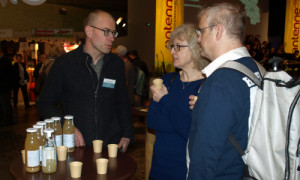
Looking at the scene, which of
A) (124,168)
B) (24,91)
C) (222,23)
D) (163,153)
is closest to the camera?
(222,23)

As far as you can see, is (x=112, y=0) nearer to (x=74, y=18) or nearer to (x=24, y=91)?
(x=74, y=18)

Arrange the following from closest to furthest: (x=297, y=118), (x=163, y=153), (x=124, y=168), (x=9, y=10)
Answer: (x=297, y=118) < (x=124, y=168) < (x=163, y=153) < (x=9, y=10)

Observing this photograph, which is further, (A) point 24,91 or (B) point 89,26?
(A) point 24,91

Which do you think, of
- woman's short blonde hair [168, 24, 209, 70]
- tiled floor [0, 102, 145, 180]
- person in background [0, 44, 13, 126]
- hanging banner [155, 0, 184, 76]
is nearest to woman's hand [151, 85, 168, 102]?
woman's short blonde hair [168, 24, 209, 70]

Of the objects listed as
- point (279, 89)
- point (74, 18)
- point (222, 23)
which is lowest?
point (279, 89)

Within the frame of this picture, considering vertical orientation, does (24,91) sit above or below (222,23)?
below

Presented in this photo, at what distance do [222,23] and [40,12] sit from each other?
11.9m

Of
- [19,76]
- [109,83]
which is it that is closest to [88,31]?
[109,83]

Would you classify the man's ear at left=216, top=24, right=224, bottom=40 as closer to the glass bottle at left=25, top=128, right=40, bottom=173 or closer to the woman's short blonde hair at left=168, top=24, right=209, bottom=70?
the woman's short blonde hair at left=168, top=24, right=209, bottom=70

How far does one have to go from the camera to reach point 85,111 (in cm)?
226

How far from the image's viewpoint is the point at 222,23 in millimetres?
1408

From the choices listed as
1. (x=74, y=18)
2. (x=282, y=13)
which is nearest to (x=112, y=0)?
(x=74, y=18)

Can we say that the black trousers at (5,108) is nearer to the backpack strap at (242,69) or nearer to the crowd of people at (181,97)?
the crowd of people at (181,97)

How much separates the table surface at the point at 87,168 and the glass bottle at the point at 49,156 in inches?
1.2
